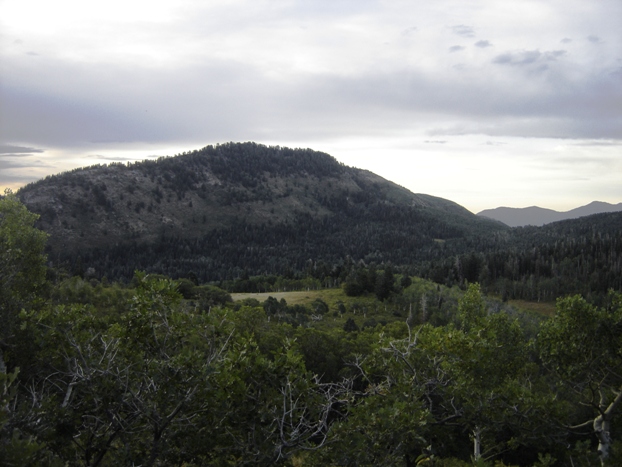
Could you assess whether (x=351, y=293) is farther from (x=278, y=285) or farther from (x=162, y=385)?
(x=162, y=385)

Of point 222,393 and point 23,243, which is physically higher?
point 23,243

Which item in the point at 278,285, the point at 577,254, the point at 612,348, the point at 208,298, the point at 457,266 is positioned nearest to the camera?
the point at 612,348

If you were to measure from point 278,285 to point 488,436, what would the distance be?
105 m

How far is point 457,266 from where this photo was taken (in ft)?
461

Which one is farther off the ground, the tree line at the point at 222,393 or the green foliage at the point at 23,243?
the green foliage at the point at 23,243

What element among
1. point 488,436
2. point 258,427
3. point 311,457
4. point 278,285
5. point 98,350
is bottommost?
point 278,285

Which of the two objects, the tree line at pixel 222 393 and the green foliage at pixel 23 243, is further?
the green foliage at pixel 23 243

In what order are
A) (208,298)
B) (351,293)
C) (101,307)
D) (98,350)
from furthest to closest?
1. (351,293)
2. (208,298)
3. (101,307)
4. (98,350)

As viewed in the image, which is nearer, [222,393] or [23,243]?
[222,393]

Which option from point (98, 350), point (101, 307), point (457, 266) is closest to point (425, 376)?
point (98, 350)

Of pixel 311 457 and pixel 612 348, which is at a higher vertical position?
pixel 612 348

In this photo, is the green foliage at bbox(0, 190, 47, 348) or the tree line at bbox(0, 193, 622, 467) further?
the green foliage at bbox(0, 190, 47, 348)

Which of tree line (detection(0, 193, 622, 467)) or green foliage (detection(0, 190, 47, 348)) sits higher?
green foliage (detection(0, 190, 47, 348))

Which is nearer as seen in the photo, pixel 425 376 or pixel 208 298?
pixel 425 376
